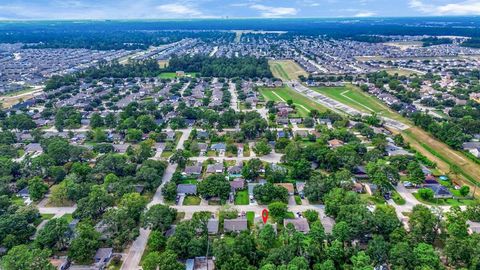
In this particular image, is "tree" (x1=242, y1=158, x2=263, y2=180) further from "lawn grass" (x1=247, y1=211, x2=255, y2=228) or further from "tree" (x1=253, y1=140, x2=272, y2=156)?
"lawn grass" (x1=247, y1=211, x2=255, y2=228)

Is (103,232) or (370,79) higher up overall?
(370,79)

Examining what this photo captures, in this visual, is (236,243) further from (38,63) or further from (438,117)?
(38,63)

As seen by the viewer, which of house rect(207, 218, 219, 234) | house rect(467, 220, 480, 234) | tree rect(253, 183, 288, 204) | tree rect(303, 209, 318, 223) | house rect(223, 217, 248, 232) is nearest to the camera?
house rect(467, 220, 480, 234)

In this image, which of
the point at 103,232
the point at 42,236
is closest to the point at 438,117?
the point at 103,232

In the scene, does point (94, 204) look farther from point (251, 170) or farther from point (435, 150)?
point (435, 150)

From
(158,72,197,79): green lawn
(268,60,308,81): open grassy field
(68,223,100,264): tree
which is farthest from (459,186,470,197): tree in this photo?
→ (158,72,197,79): green lawn

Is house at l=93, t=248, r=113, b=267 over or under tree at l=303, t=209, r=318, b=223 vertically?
under

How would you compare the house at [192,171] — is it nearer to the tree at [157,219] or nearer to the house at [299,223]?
the tree at [157,219]
